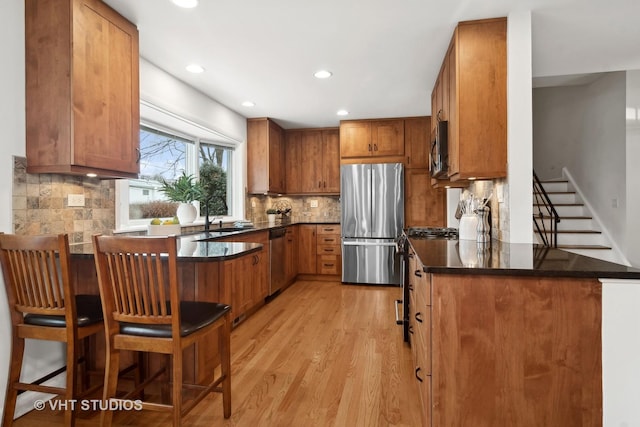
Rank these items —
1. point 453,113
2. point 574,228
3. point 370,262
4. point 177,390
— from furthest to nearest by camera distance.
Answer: point 370,262
point 574,228
point 453,113
point 177,390

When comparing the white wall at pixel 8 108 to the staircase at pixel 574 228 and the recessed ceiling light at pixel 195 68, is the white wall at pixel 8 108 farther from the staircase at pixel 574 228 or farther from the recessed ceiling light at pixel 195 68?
the staircase at pixel 574 228

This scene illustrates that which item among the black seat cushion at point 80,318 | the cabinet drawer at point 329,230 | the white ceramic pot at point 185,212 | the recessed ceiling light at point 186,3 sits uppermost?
the recessed ceiling light at point 186,3

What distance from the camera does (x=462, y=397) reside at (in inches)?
57.5

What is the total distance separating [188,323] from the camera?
162cm

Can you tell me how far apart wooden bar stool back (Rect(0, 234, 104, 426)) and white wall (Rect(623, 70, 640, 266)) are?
192 inches

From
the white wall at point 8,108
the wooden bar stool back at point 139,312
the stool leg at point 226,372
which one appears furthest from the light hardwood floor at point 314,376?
the white wall at point 8,108

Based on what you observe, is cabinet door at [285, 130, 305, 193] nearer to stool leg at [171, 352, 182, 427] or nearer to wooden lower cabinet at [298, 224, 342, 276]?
wooden lower cabinet at [298, 224, 342, 276]

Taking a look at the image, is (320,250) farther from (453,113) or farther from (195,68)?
(453,113)

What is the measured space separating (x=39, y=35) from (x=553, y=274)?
2.90m

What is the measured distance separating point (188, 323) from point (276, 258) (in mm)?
2961

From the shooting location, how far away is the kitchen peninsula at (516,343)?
139cm

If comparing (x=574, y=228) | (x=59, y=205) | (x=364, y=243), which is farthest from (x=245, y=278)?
(x=574, y=228)

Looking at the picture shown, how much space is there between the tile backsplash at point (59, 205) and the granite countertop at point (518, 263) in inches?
86.5

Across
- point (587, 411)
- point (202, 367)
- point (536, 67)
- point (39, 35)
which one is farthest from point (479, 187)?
point (39, 35)
